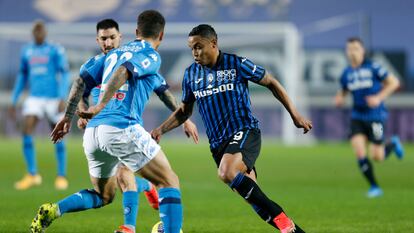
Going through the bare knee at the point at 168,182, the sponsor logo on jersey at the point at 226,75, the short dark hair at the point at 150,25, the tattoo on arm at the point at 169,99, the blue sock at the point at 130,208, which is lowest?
the blue sock at the point at 130,208

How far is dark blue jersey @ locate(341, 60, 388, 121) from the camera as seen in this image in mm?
14016

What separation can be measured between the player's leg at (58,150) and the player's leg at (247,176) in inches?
262

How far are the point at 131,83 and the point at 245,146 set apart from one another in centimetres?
121

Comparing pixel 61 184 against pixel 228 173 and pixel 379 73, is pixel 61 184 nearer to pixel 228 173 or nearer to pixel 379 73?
pixel 379 73

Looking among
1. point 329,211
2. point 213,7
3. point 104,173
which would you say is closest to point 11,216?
point 104,173

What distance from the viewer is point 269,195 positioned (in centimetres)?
1298

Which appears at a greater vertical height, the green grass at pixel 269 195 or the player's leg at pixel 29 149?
the player's leg at pixel 29 149

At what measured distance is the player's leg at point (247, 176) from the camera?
7.19 meters

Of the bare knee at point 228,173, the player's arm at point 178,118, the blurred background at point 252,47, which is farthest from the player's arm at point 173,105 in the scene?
the blurred background at point 252,47

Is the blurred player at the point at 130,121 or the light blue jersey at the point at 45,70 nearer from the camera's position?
the blurred player at the point at 130,121

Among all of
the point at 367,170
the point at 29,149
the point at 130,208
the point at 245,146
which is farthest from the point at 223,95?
the point at 29,149

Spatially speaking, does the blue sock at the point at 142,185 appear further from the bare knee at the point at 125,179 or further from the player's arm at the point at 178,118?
the player's arm at the point at 178,118

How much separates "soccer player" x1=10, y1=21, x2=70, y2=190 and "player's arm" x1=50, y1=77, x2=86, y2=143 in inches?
268

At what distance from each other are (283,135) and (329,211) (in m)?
21.6
